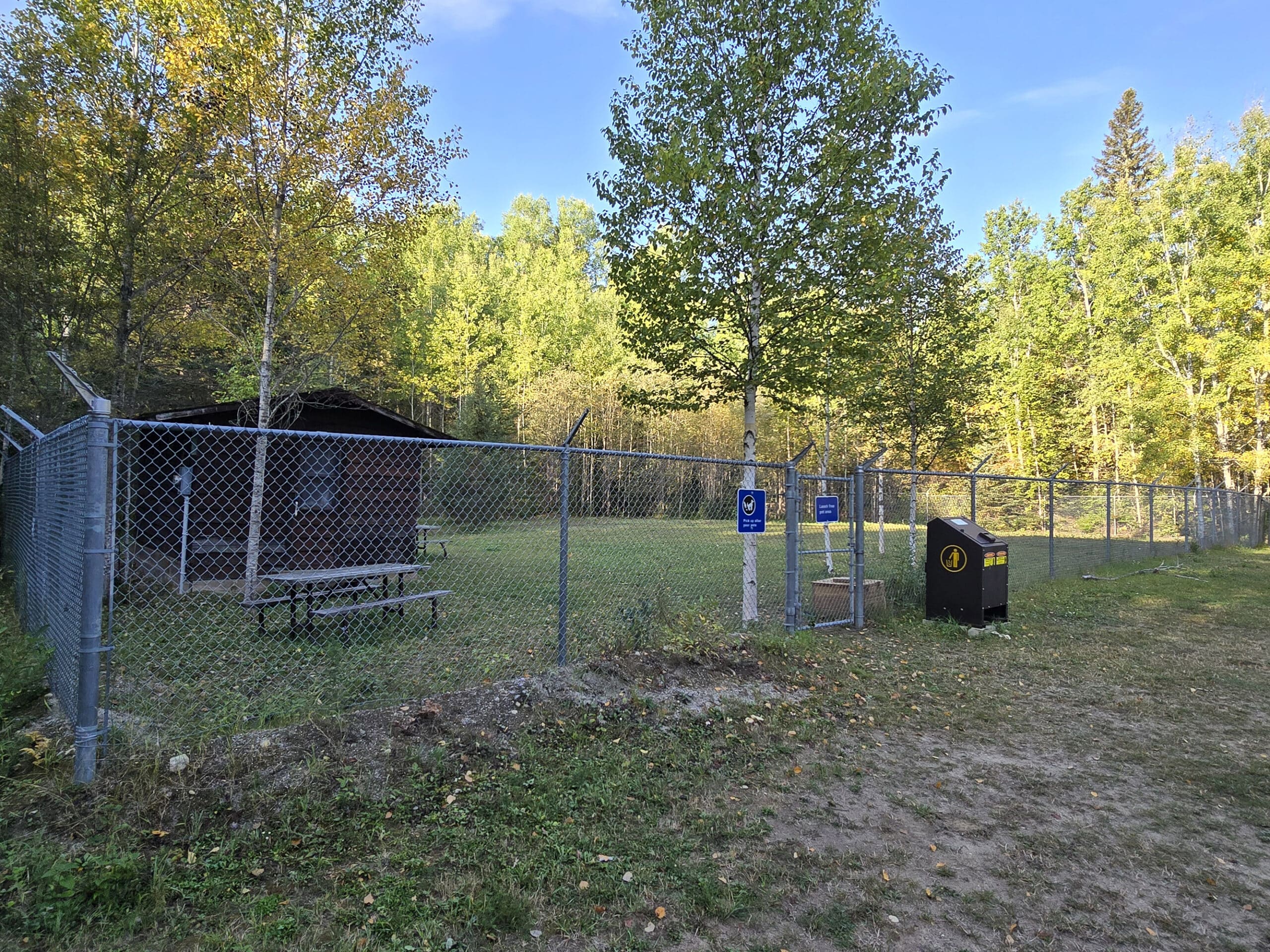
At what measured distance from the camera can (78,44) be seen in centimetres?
826

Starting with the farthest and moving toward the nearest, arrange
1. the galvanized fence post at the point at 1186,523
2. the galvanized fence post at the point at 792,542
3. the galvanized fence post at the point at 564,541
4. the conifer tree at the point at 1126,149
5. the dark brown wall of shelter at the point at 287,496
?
the conifer tree at the point at 1126,149
the galvanized fence post at the point at 1186,523
the dark brown wall of shelter at the point at 287,496
the galvanized fence post at the point at 792,542
the galvanized fence post at the point at 564,541

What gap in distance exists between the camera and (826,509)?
23.7 ft

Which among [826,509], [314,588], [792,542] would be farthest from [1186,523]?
[314,588]

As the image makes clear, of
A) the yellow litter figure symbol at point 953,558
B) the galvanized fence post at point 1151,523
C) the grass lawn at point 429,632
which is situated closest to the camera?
the grass lawn at point 429,632

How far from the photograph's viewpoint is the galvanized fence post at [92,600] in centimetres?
282

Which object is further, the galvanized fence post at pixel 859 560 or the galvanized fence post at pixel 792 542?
the galvanized fence post at pixel 859 560

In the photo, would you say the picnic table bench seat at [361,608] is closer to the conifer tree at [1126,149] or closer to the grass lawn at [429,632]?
the grass lawn at [429,632]

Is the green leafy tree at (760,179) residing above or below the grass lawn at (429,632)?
above

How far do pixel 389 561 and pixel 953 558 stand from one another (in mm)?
8951

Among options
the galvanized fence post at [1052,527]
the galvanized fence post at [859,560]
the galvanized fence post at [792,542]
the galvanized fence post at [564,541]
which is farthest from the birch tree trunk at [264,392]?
the galvanized fence post at [1052,527]

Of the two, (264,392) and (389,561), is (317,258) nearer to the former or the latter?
(264,392)

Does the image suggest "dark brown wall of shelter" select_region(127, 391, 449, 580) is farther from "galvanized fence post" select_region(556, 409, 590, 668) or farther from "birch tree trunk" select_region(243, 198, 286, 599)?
"galvanized fence post" select_region(556, 409, 590, 668)

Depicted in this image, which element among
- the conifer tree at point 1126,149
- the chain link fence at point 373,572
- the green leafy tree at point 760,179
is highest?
the conifer tree at point 1126,149

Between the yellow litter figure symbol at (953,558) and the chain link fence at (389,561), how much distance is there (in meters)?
0.78
